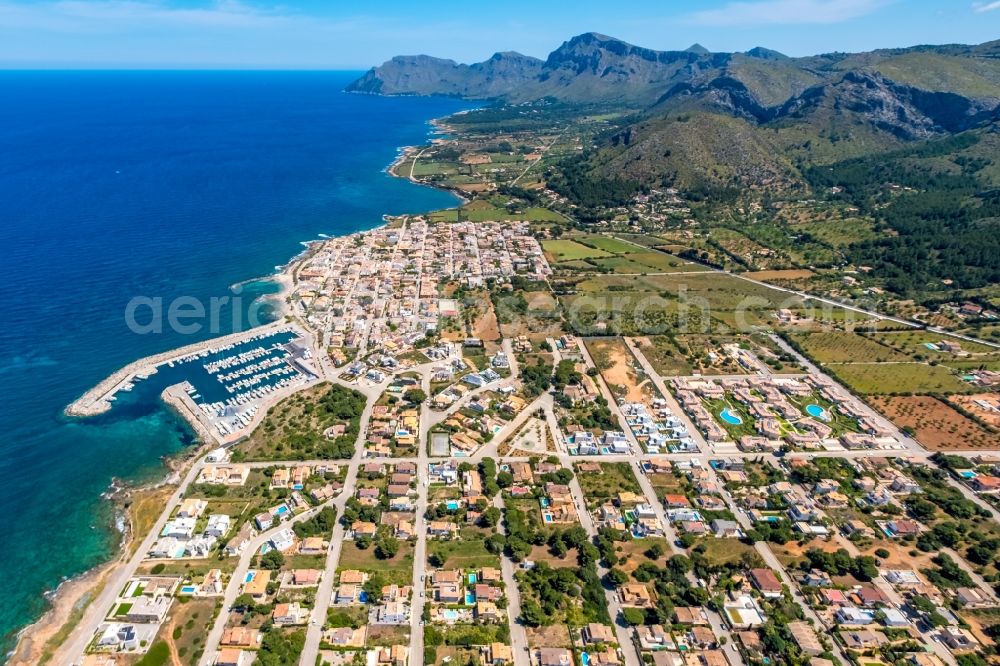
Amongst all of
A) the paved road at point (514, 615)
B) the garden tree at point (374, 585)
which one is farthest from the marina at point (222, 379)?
the paved road at point (514, 615)

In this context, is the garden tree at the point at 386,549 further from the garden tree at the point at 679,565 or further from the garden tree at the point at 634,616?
the garden tree at the point at 679,565

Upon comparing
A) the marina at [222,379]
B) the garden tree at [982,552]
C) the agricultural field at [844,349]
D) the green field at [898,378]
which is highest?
the agricultural field at [844,349]

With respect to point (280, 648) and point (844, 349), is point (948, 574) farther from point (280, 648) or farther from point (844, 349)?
point (280, 648)

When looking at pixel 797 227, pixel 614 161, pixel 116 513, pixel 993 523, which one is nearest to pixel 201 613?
pixel 116 513

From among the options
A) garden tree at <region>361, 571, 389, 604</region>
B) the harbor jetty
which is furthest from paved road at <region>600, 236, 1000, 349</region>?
garden tree at <region>361, 571, 389, 604</region>

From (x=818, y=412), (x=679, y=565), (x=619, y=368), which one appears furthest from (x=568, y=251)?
(x=679, y=565)

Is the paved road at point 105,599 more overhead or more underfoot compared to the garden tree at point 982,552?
more underfoot

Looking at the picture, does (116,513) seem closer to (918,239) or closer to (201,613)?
(201,613)

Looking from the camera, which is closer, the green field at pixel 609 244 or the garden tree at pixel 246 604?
the garden tree at pixel 246 604
